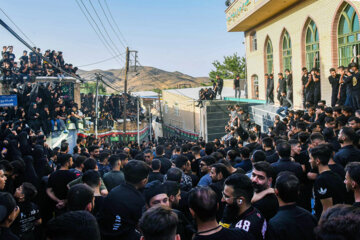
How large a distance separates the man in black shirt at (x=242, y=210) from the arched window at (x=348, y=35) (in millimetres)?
12705

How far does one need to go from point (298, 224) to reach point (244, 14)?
21171 mm

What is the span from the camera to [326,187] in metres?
3.93

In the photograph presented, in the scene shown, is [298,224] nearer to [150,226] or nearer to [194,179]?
[150,226]

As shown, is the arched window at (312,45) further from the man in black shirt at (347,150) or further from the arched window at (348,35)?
the man in black shirt at (347,150)

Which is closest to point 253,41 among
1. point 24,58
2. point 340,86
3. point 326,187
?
point 340,86

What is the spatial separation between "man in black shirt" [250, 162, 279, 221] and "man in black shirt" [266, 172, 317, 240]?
0.41 m

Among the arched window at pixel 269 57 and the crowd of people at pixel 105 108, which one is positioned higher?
the arched window at pixel 269 57

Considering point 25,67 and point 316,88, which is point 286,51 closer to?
point 316,88

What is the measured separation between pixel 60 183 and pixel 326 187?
12.1 feet

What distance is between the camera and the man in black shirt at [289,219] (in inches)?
121

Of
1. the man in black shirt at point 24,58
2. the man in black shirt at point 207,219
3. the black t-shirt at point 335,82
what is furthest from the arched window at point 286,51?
the man in black shirt at point 207,219

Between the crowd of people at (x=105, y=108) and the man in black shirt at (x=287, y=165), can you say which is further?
the crowd of people at (x=105, y=108)

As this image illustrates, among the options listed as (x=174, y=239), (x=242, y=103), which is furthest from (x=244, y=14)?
(x=174, y=239)

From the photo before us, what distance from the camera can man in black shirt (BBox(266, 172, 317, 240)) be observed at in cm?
307
